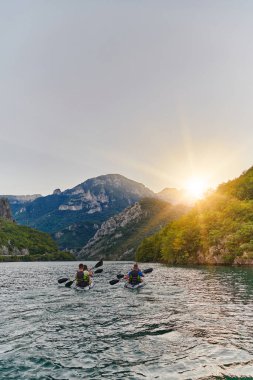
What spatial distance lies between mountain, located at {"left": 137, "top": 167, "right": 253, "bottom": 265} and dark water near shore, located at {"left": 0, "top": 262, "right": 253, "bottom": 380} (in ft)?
224

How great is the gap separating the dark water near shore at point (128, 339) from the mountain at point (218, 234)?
68.2m

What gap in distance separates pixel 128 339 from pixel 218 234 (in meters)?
93.0

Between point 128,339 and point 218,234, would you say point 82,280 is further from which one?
point 218,234

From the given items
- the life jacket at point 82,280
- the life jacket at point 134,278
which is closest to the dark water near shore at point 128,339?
the life jacket at point 82,280

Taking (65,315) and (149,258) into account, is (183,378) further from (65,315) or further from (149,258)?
(149,258)

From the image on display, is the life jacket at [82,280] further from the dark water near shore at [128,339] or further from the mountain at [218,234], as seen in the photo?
the mountain at [218,234]

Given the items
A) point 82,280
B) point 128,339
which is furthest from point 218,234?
point 128,339

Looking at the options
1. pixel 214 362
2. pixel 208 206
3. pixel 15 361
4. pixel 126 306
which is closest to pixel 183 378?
pixel 214 362

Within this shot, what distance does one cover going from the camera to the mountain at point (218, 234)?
315 feet

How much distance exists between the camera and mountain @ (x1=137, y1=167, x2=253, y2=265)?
95875 millimetres

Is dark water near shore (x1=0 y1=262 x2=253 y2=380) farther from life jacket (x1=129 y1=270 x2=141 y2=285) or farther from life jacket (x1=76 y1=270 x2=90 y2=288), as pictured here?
life jacket (x1=129 y1=270 x2=141 y2=285)

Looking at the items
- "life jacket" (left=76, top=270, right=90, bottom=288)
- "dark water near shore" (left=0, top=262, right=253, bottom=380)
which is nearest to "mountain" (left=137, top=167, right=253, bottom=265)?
"life jacket" (left=76, top=270, right=90, bottom=288)

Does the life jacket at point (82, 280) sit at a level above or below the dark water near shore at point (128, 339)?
above

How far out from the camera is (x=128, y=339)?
17.6 m
